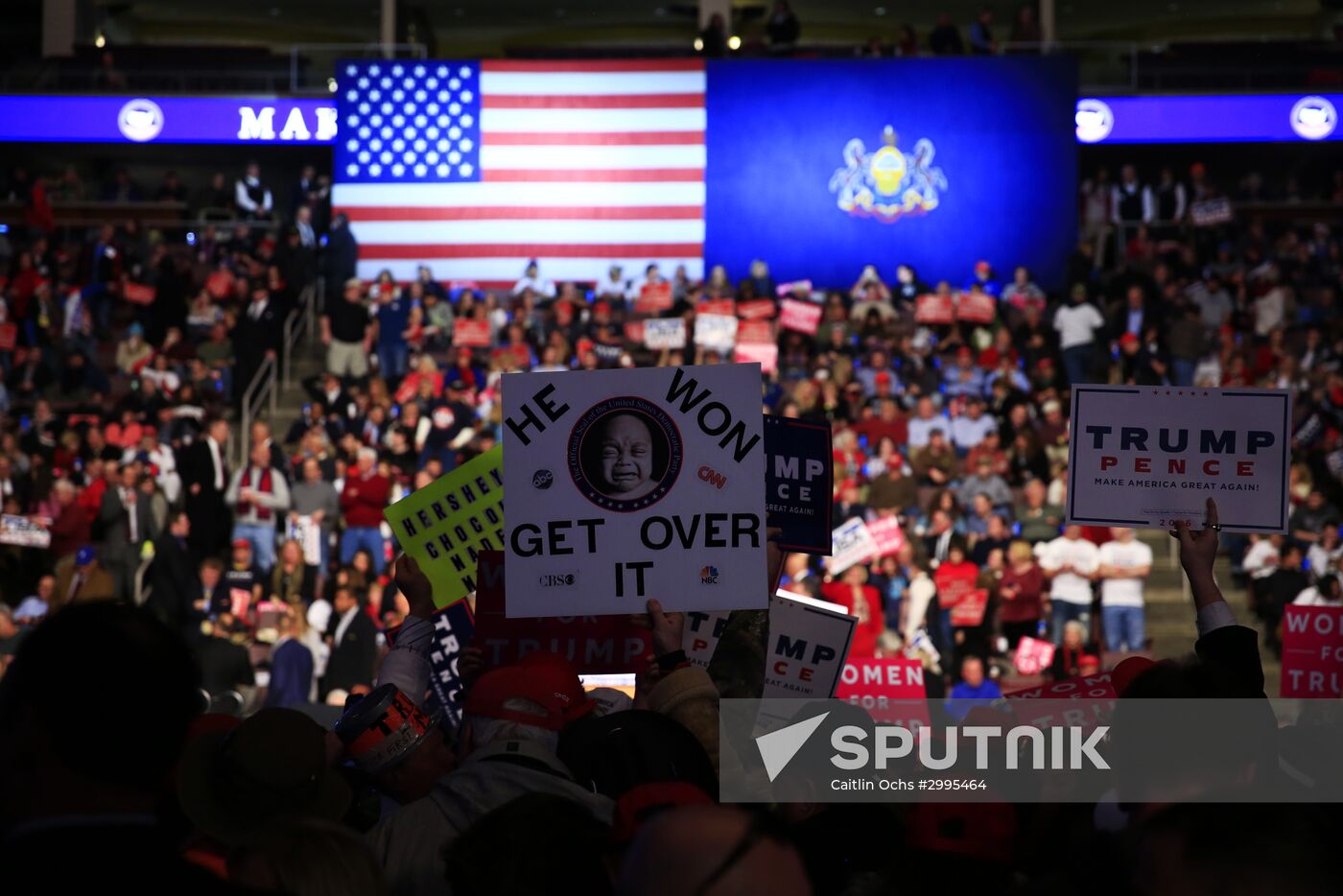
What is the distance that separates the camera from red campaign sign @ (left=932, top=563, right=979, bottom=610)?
1432cm

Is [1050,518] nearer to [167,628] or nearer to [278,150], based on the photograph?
[167,628]

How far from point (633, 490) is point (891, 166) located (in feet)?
65.8

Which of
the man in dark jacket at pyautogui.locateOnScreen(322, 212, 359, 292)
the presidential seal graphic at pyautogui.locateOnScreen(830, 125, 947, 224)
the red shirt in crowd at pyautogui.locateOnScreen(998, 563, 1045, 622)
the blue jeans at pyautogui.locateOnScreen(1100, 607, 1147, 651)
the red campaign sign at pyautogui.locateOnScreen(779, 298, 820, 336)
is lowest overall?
the blue jeans at pyautogui.locateOnScreen(1100, 607, 1147, 651)

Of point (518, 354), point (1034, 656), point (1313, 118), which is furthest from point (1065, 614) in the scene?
point (1313, 118)

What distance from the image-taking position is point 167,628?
7.53ft

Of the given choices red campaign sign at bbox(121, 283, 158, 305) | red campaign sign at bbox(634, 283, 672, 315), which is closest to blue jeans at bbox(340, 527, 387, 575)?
red campaign sign at bbox(634, 283, 672, 315)

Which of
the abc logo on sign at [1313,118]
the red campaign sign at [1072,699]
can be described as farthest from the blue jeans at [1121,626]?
the abc logo on sign at [1313,118]

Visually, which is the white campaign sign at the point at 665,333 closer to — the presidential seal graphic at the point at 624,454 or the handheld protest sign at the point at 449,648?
the handheld protest sign at the point at 449,648

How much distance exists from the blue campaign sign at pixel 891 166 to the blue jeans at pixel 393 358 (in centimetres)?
582

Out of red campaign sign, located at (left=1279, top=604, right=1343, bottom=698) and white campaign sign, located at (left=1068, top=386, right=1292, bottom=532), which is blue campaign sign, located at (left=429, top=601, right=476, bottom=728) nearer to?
white campaign sign, located at (left=1068, top=386, right=1292, bottom=532)

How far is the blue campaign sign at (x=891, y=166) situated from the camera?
2386cm

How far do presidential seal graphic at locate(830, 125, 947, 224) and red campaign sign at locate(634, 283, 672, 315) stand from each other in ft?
14.1

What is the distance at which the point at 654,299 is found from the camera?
2094 cm

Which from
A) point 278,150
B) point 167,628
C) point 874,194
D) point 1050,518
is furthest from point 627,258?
point 167,628
